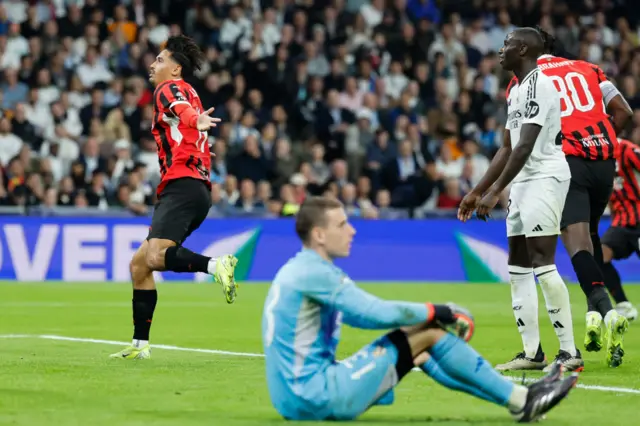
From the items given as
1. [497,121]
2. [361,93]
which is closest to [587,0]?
[497,121]

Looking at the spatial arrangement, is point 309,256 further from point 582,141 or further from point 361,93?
point 361,93

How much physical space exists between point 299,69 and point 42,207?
19.5 feet

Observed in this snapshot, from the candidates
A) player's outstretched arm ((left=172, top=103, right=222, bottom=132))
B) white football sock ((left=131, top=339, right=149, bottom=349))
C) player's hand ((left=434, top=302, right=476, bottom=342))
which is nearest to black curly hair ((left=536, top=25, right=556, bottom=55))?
player's outstretched arm ((left=172, top=103, right=222, bottom=132))

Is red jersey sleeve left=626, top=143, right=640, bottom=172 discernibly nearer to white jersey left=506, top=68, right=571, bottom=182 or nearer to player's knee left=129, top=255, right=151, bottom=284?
white jersey left=506, top=68, right=571, bottom=182

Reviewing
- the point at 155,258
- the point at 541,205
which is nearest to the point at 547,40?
the point at 541,205

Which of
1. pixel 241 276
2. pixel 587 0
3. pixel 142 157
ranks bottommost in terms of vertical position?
pixel 241 276

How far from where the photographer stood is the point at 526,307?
842cm

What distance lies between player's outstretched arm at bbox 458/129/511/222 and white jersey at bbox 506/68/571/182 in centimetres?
18

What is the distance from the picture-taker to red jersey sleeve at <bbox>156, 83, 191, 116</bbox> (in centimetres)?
902

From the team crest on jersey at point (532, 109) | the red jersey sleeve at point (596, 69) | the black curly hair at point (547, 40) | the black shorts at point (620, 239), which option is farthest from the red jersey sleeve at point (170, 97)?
the black shorts at point (620, 239)

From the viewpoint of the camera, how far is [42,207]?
19.0m

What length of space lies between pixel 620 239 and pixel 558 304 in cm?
593

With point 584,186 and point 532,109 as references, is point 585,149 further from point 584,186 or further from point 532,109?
point 532,109

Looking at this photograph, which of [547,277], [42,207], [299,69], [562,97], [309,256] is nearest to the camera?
[309,256]
